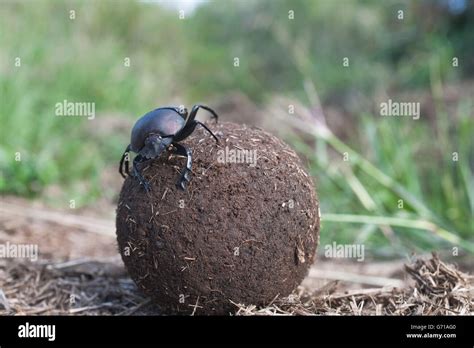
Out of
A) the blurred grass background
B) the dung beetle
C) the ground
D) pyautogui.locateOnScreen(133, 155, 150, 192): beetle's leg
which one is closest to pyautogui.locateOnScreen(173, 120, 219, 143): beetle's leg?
the dung beetle

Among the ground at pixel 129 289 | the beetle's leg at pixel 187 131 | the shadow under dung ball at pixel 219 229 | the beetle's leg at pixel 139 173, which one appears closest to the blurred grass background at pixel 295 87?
the ground at pixel 129 289

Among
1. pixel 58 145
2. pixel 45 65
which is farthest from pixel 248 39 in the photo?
pixel 58 145

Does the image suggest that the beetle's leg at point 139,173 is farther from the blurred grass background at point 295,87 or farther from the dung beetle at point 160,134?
the blurred grass background at point 295,87

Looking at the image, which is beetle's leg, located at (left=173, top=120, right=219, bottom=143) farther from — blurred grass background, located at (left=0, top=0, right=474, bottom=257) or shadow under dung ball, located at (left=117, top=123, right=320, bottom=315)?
blurred grass background, located at (left=0, top=0, right=474, bottom=257)

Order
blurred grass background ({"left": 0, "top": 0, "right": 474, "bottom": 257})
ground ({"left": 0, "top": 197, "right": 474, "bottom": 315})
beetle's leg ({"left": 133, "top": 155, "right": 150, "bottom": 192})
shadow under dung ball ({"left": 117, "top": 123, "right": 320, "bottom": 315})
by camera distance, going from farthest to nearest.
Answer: blurred grass background ({"left": 0, "top": 0, "right": 474, "bottom": 257}) → ground ({"left": 0, "top": 197, "right": 474, "bottom": 315}) → beetle's leg ({"left": 133, "top": 155, "right": 150, "bottom": 192}) → shadow under dung ball ({"left": 117, "top": 123, "right": 320, "bottom": 315})

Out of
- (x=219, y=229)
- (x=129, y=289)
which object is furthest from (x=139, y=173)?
(x=129, y=289)

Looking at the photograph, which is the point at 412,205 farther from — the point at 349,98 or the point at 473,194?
the point at 349,98
